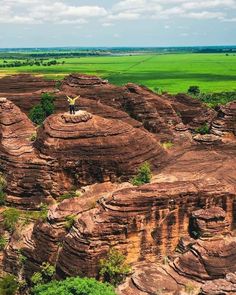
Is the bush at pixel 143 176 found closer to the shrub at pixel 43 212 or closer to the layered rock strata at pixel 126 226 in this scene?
the layered rock strata at pixel 126 226

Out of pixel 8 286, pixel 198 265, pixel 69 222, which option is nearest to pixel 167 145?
pixel 69 222

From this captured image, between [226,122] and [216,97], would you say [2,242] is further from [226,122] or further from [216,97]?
[216,97]

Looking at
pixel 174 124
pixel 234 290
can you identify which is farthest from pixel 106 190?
pixel 174 124

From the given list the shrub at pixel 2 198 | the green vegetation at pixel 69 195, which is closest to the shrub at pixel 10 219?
the shrub at pixel 2 198

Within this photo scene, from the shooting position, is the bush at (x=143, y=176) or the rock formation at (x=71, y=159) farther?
the rock formation at (x=71, y=159)

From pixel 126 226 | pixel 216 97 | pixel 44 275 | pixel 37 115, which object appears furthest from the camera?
pixel 216 97

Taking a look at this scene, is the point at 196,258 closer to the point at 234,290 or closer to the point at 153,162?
the point at 234,290

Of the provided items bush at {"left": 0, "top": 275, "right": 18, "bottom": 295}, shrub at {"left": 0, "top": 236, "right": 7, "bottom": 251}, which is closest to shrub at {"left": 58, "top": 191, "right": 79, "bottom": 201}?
shrub at {"left": 0, "top": 236, "right": 7, "bottom": 251}
